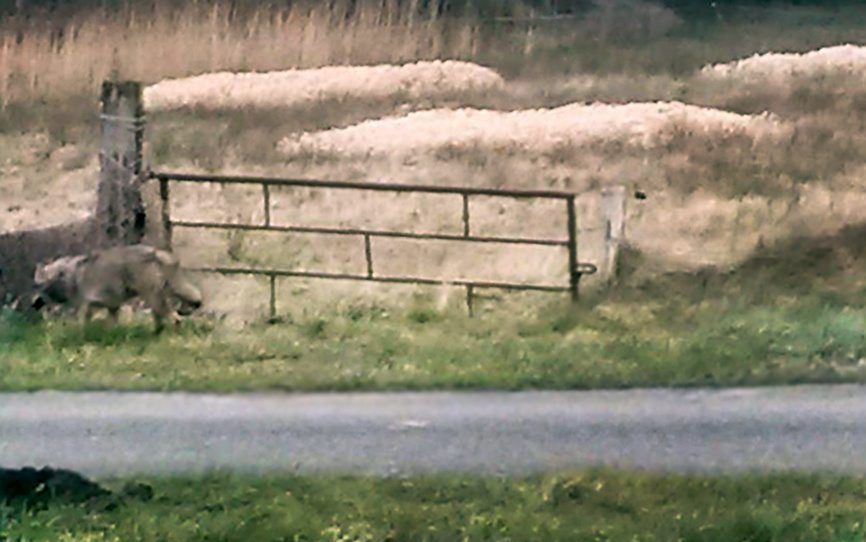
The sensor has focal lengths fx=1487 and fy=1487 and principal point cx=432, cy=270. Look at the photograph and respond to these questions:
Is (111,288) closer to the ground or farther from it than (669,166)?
closer to the ground

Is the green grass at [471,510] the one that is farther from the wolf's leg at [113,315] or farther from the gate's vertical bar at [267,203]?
the gate's vertical bar at [267,203]

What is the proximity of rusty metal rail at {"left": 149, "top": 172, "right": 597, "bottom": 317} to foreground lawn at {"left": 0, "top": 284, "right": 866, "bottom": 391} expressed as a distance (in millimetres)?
54

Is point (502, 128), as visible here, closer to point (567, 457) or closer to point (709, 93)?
point (709, 93)

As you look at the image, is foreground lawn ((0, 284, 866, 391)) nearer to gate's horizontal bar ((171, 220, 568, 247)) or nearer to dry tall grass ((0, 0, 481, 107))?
gate's horizontal bar ((171, 220, 568, 247))

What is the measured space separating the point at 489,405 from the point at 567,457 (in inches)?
6.9

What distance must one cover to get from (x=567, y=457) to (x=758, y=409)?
1.22 feet

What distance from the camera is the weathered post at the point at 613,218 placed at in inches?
110

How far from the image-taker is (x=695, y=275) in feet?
9.07

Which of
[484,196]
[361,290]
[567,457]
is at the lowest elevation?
[567,457]

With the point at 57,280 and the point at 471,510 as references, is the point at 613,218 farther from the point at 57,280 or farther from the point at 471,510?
the point at 57,280

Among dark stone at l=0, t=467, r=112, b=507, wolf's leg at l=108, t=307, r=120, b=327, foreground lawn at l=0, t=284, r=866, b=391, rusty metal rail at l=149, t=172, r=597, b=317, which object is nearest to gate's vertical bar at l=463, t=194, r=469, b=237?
rusty metal rail at l=149, t=172, r=597, b=317

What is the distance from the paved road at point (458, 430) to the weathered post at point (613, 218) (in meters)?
0.27

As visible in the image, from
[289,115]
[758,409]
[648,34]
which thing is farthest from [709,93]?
[289,115]

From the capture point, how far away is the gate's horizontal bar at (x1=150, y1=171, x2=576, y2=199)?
2.76 meters
